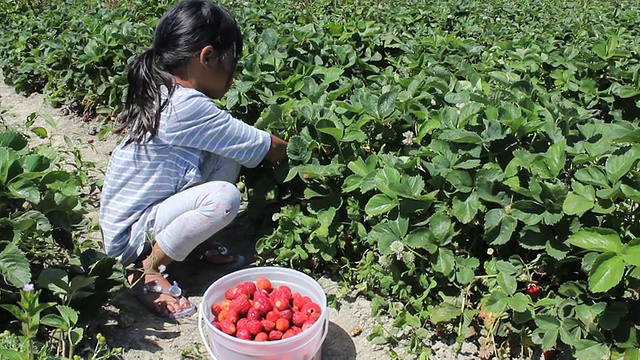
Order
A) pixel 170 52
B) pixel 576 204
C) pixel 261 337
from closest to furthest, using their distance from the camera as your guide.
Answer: pixel 576 204 → pixel 261 337 → pixel 170 52

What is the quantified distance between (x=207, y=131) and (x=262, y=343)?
0.98m

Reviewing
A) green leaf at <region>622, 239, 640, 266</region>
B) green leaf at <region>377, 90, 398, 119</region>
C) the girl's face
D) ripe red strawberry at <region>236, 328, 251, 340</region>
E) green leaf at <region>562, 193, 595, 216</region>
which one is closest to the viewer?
green leaf at <region>622, 239, 640, 266</region>

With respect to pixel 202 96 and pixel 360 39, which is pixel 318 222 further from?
pixel 360 39

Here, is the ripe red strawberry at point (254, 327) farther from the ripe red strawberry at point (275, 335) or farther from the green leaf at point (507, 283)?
the green leaf at point (507, 283)

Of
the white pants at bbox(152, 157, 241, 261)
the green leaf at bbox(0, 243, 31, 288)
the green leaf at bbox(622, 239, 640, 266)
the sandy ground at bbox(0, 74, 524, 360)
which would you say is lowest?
the sandy ground at bbox(0, 74, 524, 360)

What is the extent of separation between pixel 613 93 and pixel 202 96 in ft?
6.92

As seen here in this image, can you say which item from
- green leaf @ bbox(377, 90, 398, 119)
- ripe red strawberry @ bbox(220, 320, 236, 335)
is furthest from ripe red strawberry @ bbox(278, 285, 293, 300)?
green leaf @ bbox(377, 90, 398, 119)

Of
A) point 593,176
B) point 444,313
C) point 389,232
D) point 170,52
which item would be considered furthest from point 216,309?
point 593,176

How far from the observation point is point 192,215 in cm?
283

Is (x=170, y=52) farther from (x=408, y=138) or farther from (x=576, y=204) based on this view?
(x=576, y=204)

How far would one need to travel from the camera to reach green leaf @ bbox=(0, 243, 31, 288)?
7.07 ft

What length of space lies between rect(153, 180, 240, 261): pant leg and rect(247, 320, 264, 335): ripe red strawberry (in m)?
0.56

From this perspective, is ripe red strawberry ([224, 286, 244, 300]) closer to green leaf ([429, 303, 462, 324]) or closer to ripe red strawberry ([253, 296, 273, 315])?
ripe red strawberry ([253, 296, 273, 315])

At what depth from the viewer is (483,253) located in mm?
2742
